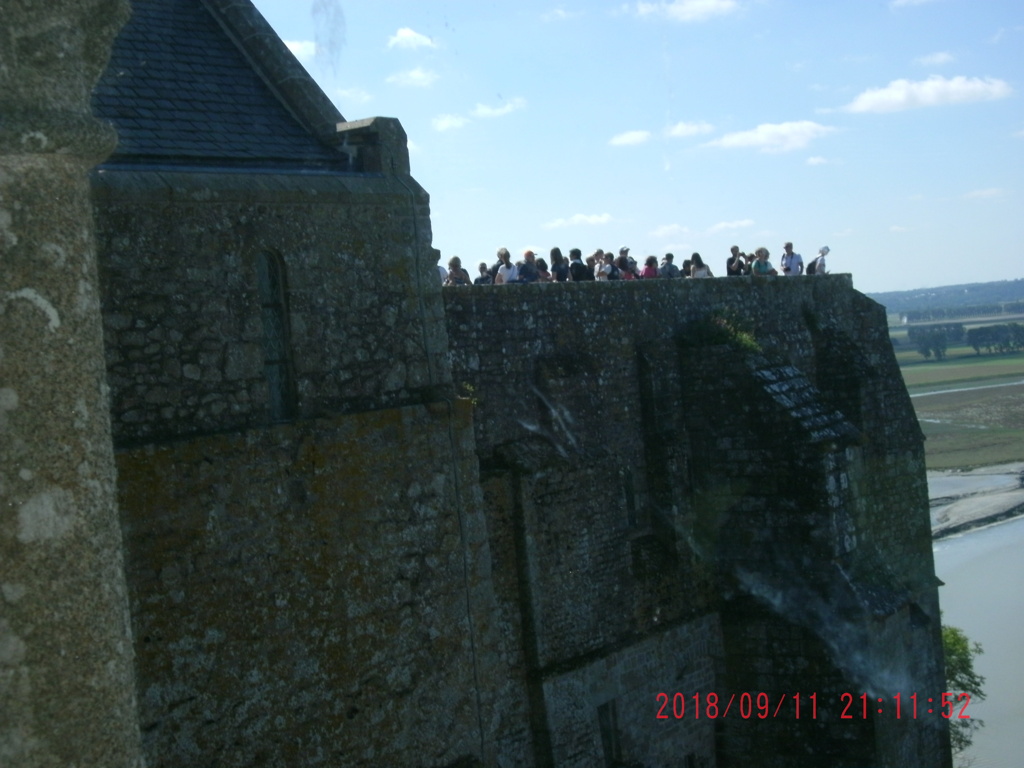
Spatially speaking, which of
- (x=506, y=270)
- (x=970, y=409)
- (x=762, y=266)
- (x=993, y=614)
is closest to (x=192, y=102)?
(x=506, y=270)

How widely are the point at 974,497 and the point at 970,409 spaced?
34.2 metres

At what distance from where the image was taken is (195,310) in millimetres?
6488

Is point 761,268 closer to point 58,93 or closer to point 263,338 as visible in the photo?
point 263,338

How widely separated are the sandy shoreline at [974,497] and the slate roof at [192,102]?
4660 centimetres

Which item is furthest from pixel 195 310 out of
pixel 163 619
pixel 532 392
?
pixel 532 392

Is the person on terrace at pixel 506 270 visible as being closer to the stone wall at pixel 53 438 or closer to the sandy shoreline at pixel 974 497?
the stone wall at pixel 53 438

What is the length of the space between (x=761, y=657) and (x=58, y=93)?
11.6 metres

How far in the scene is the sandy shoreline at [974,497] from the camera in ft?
172
